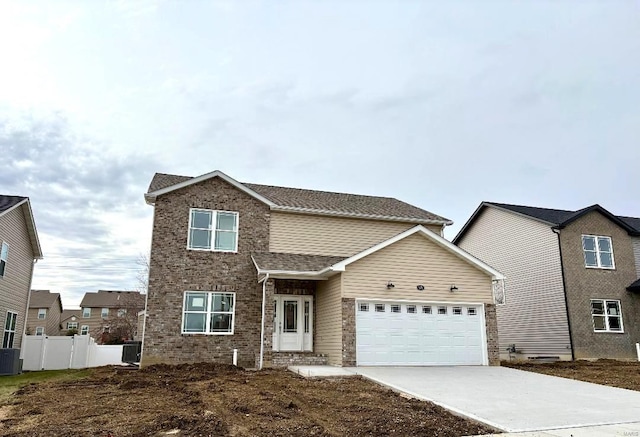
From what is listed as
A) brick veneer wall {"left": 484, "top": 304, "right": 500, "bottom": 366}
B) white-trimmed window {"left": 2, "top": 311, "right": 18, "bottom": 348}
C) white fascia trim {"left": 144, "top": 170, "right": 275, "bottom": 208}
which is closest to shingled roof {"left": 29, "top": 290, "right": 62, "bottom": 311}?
white-trimmed window {"left": 2, "top": 311, "right": 18, "bottom": 348}

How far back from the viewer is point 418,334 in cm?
1659

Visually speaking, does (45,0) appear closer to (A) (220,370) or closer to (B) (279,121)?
(B) (279,121)

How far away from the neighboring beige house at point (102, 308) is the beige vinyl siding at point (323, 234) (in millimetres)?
39382

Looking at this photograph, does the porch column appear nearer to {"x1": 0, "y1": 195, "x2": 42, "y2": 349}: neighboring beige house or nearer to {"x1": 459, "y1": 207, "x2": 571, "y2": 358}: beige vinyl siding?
{"x1": 0, "y1": 195, "x2": 42, "y2": 349}: neighboring beige house

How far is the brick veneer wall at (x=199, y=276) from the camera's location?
55.3 feet

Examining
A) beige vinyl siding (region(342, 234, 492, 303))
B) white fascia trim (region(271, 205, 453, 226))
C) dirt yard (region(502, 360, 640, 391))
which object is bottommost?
dirt yard (region(502, 360, 640, 391))

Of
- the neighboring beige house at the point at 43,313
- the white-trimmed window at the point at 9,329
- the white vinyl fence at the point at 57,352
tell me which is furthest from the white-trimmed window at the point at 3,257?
the neighboring beige house at the point at 43,313

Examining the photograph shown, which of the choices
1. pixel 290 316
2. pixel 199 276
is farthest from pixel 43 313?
pixel 290 316

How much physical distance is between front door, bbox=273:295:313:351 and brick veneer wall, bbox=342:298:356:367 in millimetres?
2869

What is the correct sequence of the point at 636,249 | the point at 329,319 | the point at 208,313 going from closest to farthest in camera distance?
the point at 329,319 < the point at 208,313 < the point at 636,249

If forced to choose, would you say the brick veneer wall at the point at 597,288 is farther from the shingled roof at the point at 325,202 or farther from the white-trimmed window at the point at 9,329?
the white-trimmed window at the point at 9,329

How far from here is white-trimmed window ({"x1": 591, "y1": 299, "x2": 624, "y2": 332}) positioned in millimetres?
21875

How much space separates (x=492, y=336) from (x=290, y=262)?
770cm

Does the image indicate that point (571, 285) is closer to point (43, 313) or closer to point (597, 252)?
point (597, 252)
